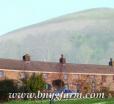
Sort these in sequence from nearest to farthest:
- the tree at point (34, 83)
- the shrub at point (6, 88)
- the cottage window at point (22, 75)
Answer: the shrub at point (6, 88) → the tree at point (34, 83) → the cottage window at point (22, 75)

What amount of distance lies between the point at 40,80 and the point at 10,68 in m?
7.24

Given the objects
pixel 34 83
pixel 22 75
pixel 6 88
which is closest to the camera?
pixel 6 88

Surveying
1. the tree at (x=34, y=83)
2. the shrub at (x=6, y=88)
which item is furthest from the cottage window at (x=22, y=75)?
the shrub at (x=6, y=88)

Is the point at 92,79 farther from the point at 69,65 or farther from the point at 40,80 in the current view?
the point at 40,80

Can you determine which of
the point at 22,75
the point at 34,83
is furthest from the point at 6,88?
the point at 22,75

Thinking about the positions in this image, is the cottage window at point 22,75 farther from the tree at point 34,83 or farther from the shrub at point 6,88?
the shrub at point 6,88

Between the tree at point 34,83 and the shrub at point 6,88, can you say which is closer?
the shrub at point 6,88

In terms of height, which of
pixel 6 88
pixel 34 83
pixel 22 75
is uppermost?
pixel 22 75

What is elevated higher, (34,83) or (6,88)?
(34,83)

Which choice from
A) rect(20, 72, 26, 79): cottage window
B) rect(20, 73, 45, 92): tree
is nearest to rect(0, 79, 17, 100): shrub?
rect(20, 73, 45, 92): tree

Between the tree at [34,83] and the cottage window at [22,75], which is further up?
the cottage window at [22,75]

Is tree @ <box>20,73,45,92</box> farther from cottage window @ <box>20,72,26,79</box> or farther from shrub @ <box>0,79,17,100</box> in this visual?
shrub @ <box>0,79,17,100</box>

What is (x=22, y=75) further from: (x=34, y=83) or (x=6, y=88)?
(x=6, y=88)

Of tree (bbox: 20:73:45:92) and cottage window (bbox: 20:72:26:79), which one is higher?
cottage window (bbox: 20:72:26:79)
